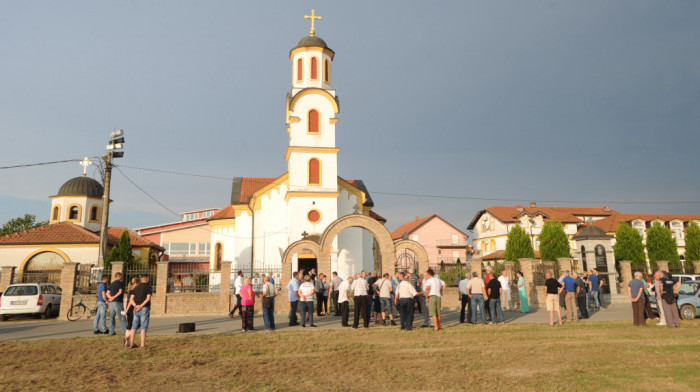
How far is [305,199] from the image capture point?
1019 inches

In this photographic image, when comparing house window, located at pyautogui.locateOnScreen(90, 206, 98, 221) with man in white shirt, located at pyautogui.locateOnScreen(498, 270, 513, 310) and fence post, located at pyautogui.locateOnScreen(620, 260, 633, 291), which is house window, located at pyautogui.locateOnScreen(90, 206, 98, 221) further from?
fence post, located at pyautogui.locateOnScreen(620, 260, 633, 291)

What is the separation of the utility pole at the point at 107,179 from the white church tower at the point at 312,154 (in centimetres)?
907

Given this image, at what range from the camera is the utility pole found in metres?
19.6

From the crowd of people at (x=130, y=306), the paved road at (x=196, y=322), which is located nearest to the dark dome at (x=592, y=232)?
the paved road at (x=196, y=322)

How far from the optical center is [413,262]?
2195cm

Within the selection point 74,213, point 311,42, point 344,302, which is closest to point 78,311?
point 344,302

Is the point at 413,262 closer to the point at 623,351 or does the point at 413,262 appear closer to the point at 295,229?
the point at 295,229

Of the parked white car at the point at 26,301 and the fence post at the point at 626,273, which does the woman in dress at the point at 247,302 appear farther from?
the fence post at the point at 626,273

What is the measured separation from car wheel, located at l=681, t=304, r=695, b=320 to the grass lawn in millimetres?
2709

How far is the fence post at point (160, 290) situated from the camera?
1705 cm

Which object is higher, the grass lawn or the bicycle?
the bicycle

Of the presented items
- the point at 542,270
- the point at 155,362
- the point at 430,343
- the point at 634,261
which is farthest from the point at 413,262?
the point at 634,261

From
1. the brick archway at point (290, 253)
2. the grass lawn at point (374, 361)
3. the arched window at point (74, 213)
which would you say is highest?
the arched window at point (74, 213)

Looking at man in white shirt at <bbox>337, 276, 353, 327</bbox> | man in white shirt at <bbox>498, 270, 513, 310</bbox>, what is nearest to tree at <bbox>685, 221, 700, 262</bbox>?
man in white shirt at <bbox>498, 270, 513, 310</bbox>
